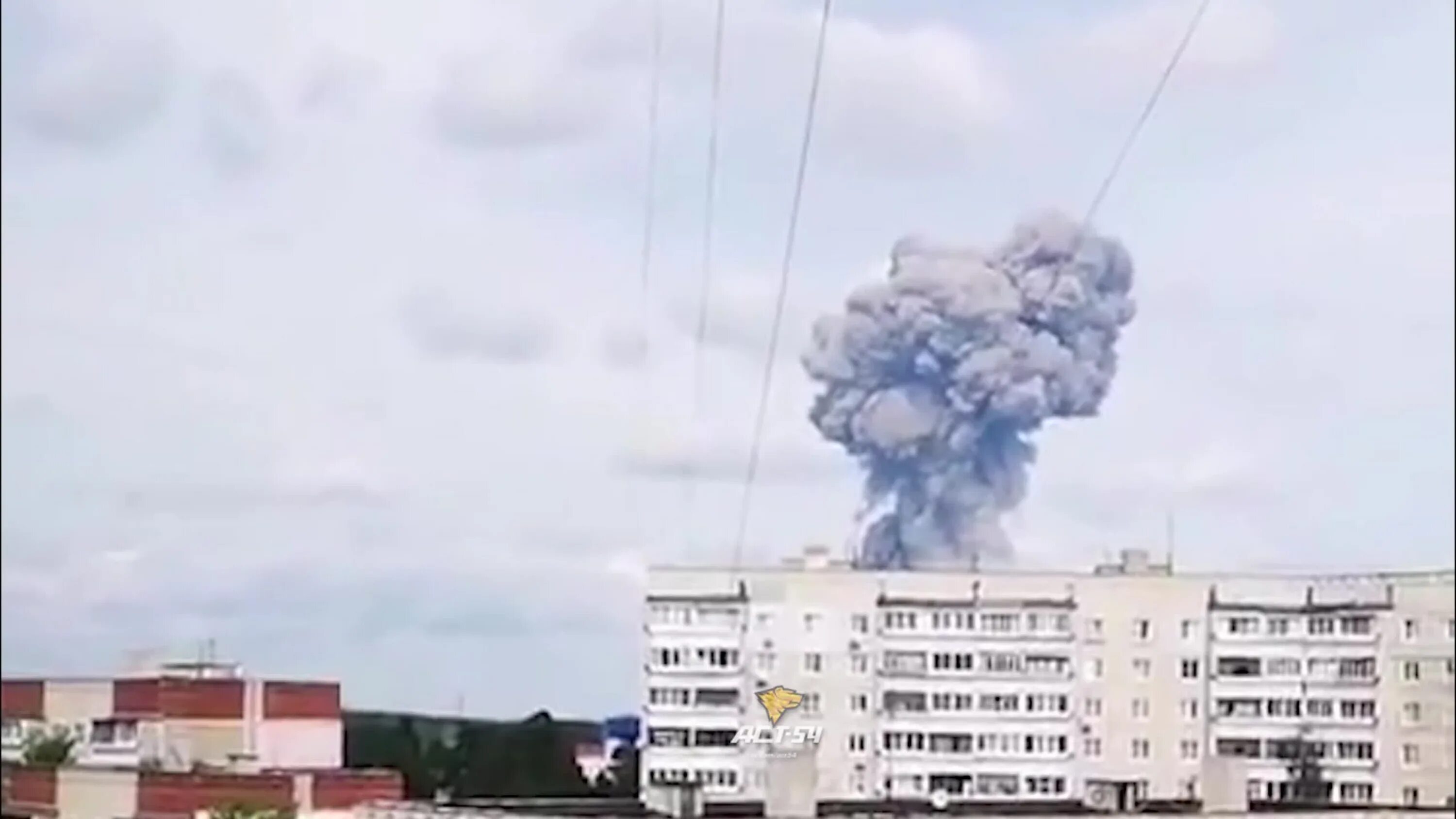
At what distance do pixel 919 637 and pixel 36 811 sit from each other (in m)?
7.18

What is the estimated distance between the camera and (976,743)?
66.2 feet

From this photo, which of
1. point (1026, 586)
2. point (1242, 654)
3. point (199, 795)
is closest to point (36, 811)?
point (199, 795)

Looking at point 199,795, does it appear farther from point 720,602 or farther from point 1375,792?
point 1375,792

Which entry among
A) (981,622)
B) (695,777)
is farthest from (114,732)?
(981,622)

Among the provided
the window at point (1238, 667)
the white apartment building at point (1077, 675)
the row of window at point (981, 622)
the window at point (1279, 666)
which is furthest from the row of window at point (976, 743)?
the window at point (1279, 666)

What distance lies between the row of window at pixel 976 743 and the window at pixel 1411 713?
2.43 m

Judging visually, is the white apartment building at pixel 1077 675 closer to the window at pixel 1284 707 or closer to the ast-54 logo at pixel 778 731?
the window at pixel 1284 707

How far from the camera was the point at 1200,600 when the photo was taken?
20.0 meters

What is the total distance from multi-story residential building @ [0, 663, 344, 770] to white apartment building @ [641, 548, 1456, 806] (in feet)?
8.81

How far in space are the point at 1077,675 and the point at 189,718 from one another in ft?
19.8

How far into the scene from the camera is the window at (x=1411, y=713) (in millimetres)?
21188

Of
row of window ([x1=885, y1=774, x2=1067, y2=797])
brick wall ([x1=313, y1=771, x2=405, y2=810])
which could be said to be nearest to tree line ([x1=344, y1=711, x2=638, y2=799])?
brick wall ([x1=313, y1=771, x2=405, y2=810])

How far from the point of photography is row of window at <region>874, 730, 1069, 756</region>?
64.4 feet

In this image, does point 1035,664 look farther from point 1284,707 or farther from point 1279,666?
point 1284,707
